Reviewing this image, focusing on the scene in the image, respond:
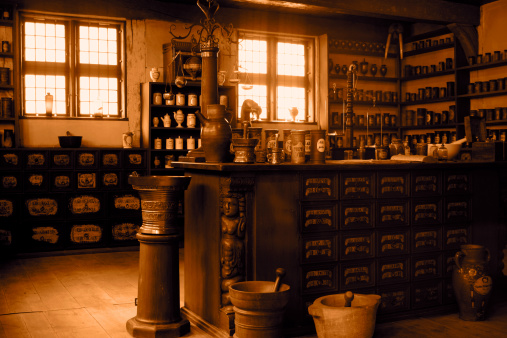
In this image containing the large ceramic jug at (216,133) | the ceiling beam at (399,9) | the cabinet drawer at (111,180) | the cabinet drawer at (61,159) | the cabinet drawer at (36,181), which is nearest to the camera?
the large ceramic jug at (216,133)

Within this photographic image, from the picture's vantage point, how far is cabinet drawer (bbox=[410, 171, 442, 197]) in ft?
13.3

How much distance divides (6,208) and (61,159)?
0.85 m

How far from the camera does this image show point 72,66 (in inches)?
303

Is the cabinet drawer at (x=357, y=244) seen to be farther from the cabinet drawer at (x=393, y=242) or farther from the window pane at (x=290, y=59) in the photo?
the window pane at (x=290, y=59)

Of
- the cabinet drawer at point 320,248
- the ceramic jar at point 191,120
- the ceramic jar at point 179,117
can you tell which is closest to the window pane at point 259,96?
the ceramic jar at point 191,120

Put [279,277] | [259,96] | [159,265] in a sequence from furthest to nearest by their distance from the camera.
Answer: [259,96], [159,265], [279,277]

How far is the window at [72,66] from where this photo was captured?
7.50 metres

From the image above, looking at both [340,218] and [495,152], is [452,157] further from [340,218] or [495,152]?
[340,218]

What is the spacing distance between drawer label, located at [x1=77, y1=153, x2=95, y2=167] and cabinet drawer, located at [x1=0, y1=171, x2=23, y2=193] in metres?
0.72

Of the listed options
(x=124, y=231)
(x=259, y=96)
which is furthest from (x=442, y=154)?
(x=259, y=96)

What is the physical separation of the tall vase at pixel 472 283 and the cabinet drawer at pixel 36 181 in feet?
16.2

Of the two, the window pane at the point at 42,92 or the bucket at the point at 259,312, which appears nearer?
the bucket at the point at 259,312

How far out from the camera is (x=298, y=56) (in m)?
9.24

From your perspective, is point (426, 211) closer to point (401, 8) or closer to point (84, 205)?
point (84, 205)
